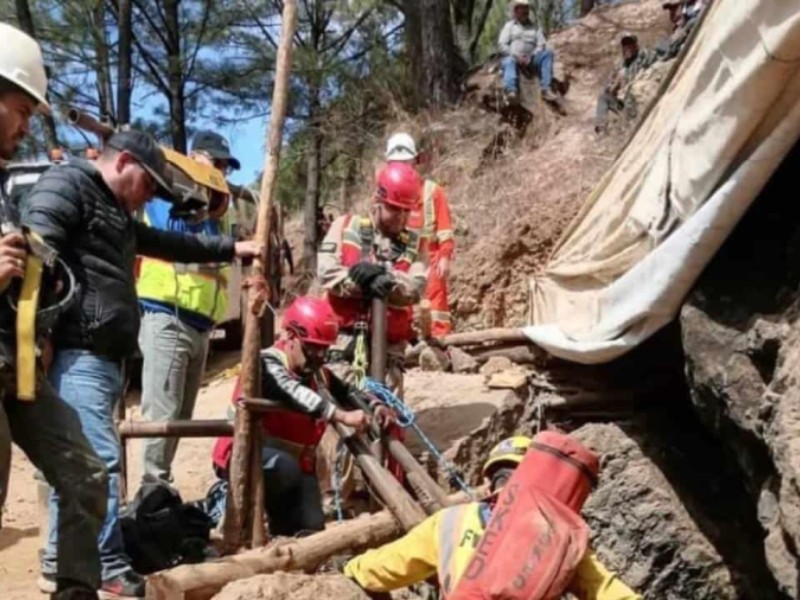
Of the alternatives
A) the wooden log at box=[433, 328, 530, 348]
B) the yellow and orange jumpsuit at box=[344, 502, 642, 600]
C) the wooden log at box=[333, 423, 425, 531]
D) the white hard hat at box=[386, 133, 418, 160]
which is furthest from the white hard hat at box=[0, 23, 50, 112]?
the wooden log at box=[433, 328, 530, 348]

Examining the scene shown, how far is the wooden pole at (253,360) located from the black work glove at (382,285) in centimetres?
76

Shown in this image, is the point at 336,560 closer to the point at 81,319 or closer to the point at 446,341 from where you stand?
the point at 81,319

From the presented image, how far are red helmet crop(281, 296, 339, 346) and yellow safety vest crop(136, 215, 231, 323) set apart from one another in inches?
19.4

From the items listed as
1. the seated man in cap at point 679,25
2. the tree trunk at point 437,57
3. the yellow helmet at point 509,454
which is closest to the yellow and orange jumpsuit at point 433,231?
the yellow helmet at point 509,454

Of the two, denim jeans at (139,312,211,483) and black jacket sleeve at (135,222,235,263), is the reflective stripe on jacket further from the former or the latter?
black jacket sleeve at (135,222,235,263)

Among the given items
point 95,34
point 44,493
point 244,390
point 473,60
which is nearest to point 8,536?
point 44,493

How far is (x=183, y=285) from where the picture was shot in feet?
17.7

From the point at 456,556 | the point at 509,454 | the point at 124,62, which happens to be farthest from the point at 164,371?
the point at 124,62

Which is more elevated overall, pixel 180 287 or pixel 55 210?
pixel 55 210

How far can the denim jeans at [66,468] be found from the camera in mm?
3691

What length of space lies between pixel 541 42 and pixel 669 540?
9.91 meters

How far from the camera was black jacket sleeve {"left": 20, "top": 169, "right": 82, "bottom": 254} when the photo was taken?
3.88m

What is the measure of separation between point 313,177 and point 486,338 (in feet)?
27.5

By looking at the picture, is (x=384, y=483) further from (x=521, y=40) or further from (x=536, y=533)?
(x=521, y=40)
